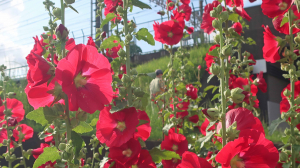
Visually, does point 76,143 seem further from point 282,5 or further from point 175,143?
point 282,5

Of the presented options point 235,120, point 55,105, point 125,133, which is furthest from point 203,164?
point 55,105

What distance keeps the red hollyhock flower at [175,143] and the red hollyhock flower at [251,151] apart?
2.30 feet

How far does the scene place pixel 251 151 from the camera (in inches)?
24.3

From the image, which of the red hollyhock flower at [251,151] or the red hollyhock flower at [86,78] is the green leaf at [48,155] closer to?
the red hollyhock flower at [86,78]

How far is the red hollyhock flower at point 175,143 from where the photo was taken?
136 cm

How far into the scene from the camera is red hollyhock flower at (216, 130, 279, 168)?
1.93 ft

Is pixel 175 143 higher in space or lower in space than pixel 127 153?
lower

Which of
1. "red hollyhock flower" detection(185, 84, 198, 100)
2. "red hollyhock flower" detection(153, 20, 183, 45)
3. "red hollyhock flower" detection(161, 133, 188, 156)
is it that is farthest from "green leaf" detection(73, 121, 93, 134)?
"red hollyhock flower" detection(185, 84, 198, 100)

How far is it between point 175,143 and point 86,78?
809mm

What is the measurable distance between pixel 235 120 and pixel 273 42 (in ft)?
2.25

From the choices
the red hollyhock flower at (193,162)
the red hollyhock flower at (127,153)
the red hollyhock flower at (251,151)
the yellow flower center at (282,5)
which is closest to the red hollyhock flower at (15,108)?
the red hollyhock flower at (127,153)

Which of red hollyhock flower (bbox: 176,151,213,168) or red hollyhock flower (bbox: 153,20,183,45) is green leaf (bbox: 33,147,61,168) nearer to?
red hollyhock flower (bbox: 176,151,213,168)

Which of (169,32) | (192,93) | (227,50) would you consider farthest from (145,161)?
(192,93)

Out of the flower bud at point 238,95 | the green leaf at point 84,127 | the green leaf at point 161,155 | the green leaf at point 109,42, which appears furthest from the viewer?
the green leaf at point 109,42
